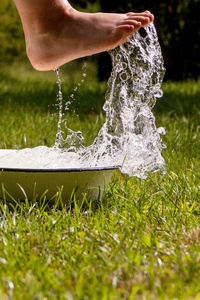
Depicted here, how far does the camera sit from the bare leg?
5.76 feet

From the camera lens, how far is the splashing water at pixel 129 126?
1.78 meters

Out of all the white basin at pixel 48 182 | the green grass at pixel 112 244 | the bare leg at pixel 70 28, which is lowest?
the green grass at pixel 112 244

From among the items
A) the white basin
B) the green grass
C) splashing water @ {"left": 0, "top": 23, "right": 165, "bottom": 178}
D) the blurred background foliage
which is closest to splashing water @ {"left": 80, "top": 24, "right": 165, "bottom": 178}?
splashing water @ {"left": 0, "top": 23, "right": 165, "bottom": 178}

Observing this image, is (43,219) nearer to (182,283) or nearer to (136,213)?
(136,213)

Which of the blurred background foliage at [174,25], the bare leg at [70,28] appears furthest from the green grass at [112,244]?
the blurred background foliage at [174,25]

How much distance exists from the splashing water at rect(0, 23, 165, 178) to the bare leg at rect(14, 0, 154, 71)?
14cm

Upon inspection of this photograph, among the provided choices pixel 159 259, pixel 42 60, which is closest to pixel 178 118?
pixel 42 60

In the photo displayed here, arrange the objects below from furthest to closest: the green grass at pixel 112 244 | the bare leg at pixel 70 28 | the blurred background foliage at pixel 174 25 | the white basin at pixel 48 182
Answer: the blurred background foliage at pixel 174 25
the bare leg at pixel 70 28
the white basin at pixel 48 182
the green grass at pixel 112 244

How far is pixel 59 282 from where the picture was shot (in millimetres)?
991

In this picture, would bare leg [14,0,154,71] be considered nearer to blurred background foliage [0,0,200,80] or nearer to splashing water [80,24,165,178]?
splashing water [80,24,165,178]

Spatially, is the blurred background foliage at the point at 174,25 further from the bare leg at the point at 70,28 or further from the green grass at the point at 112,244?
the green grass at the point at 112,244

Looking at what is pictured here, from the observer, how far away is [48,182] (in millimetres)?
1432

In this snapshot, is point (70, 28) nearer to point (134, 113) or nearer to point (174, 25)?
point (134, 113)

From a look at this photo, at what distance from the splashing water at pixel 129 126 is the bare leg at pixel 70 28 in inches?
5.4
